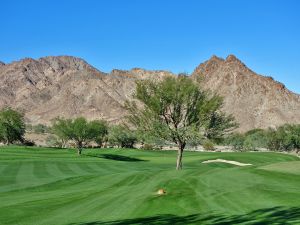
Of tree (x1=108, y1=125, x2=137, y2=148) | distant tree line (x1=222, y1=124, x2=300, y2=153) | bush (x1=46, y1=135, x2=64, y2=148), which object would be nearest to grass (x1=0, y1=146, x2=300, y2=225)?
tree (x1=108, y1=125, x2=137, y2=148)

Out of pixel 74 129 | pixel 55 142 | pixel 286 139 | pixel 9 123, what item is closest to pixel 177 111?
pixel 74 129

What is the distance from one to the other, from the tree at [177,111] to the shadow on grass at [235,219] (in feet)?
74.5

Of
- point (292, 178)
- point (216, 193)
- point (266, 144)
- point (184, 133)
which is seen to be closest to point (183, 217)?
point (216, 193)

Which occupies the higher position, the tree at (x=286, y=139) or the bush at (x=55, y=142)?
the tree at (x=286, y=139)

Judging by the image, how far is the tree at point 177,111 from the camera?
37062 mm

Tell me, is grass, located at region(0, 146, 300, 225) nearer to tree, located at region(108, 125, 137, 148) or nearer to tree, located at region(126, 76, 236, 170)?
tree, located at region(126, 76, 236, 170)

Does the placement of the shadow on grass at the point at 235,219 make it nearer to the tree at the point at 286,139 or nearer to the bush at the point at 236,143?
the tree at the point at 286,139

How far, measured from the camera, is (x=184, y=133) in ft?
124

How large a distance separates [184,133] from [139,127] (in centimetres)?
426

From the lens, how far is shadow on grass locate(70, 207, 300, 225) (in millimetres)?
12481

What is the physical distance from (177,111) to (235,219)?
82.7 feet

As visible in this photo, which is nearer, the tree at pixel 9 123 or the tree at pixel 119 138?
the tree at pixel 9 123

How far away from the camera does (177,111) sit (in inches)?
1497

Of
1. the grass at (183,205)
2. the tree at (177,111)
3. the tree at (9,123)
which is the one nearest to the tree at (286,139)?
the tree at (9,123)
